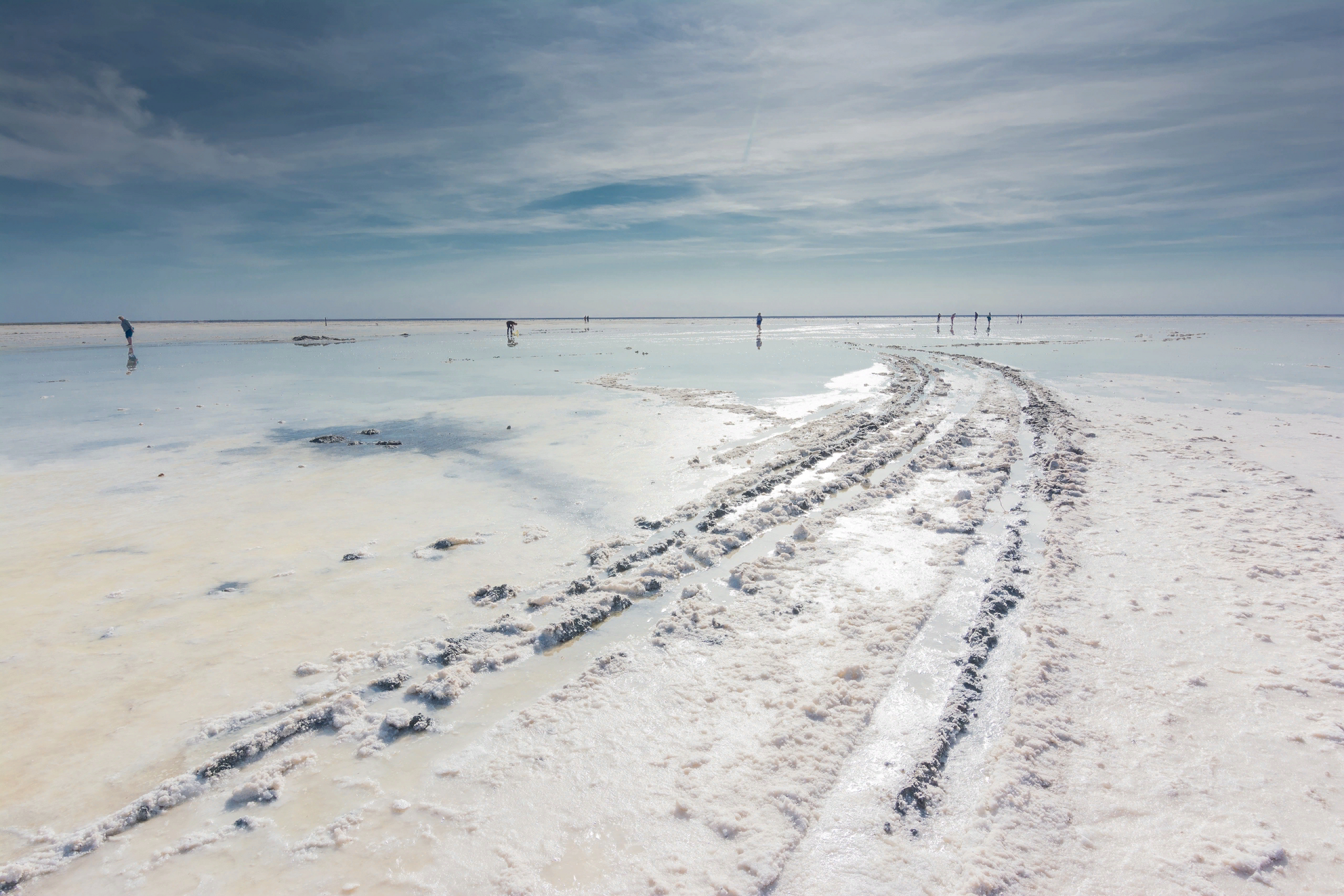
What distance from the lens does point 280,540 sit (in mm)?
6328

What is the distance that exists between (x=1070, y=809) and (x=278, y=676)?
15.5ft

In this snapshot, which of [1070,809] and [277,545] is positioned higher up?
[277,545]

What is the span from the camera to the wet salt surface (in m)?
3.49

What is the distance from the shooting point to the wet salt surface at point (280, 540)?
3.49m

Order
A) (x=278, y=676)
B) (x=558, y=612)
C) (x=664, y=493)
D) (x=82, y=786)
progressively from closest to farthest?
(x=82, y=786) < (x=278, y=676) < (x=558, y=612) < (x=664, y=493)

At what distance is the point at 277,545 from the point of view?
6184 mm

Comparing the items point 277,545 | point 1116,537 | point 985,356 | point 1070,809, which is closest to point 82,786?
point 277,545

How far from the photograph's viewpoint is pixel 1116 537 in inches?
241

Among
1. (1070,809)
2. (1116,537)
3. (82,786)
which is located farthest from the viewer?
(1116,537)

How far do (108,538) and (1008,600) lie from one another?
8839 millimetres

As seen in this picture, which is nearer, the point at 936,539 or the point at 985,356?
the point at 936,539

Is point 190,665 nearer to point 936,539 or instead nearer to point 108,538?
point 108,538

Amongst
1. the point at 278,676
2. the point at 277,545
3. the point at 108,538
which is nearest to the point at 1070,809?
the point at 278,676

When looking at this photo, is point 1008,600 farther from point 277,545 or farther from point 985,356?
point 985,356
